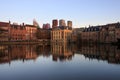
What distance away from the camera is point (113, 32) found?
9131 cm

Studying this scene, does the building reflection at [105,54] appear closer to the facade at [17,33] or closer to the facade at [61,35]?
the facade at [17,33]

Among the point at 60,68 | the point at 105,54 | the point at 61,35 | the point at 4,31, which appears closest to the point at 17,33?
the point at 4,31

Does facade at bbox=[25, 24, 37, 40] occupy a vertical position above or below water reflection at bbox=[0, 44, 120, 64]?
above

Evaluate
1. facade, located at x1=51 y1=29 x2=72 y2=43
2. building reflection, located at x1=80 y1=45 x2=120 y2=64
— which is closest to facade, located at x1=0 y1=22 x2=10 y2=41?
facade, located at x1=51 y1=29 x2=72 y2=43

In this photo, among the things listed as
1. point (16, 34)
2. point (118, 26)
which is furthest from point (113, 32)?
point (16, 34)

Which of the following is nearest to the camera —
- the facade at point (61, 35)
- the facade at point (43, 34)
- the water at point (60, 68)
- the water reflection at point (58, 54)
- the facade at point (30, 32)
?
the water at point (60, 68)

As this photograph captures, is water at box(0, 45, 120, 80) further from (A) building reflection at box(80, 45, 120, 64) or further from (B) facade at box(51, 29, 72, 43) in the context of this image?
(B) facade at box(51, 29, 72, 43)

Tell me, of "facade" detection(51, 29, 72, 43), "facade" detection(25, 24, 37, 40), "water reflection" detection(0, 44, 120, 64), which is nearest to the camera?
"water reflection" detection(0, 44, 120, 64)

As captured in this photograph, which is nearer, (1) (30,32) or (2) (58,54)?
(2) (58,54)

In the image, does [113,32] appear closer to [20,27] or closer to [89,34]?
[89,34]

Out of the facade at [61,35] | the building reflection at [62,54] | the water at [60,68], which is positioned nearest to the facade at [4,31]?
the facade at [61,35]

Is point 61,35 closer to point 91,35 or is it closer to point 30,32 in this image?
point 30,32

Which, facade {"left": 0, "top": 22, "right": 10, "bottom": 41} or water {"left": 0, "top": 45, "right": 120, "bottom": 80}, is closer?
water {"left": 0, "top": 45, "right": 120, "bottom": 80}

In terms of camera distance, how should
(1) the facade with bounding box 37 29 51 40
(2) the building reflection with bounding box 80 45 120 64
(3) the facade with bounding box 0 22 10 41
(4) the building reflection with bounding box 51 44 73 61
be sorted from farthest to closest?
(1) the facade with bounding box 37 29 51 40 → (3) the facade with bounding box 0 22 10 41 → (4) the building reflection with bounding box 51 44 73 61 → (2) the building reflection with bounding box 80 45 120 64
